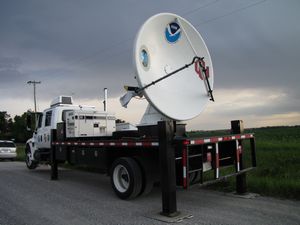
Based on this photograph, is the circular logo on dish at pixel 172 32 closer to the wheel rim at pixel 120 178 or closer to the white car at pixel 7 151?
the wheel rim at pixel 120 178

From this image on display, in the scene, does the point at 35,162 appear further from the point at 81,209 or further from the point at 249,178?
the point at 249,178

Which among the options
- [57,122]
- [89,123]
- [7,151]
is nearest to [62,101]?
[57,122]

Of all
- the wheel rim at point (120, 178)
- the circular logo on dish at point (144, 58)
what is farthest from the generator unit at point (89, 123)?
the circular logo on dish at point (144, 58)

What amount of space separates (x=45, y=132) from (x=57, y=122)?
3.24ft

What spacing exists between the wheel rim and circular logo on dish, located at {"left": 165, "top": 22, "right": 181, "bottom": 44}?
3448 mm

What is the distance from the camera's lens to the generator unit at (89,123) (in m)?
10.1

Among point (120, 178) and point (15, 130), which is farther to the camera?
point (15, 130)

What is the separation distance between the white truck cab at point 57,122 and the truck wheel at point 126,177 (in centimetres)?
308

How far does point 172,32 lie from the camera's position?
8.21 metres

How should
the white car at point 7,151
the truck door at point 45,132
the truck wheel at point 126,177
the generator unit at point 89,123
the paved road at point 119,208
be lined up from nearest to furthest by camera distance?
1. the paved road at point 119,208
2. the truck wheel at point 126,177
3. the generator unit at point 89,123
4. the truck door at point 45,132
5. the white car at point 7,151

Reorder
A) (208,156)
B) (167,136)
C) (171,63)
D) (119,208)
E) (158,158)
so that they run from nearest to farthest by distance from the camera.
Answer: (167,136) < (119,208) < (208,156) < (158,158) < (171,63)

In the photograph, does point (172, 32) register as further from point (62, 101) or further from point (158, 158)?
point (62, 101)

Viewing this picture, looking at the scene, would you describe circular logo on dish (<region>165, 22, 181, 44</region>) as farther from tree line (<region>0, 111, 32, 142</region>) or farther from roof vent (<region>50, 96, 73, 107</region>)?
tree line (<region>0, 111, 32, 142</region>)

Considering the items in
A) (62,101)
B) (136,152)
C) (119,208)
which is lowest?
(119,208)
